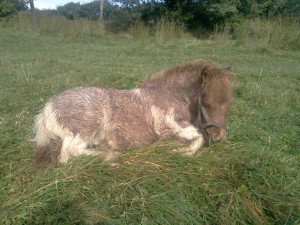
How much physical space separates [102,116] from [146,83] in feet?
3.02

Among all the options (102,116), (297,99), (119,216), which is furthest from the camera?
(297,99)

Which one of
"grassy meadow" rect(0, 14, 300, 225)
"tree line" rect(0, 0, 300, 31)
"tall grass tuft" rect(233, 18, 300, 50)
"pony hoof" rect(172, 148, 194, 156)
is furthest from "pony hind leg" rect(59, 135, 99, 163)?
"tree line" rect(0, 0, 300, 31)

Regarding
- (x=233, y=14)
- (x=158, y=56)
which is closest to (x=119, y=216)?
(x=158, y=56)

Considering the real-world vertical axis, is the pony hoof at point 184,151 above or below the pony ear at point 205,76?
below

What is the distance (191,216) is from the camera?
341 cm

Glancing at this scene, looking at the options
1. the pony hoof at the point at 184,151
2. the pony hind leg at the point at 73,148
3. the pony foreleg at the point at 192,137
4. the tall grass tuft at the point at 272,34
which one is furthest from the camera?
the tall grass tuft at the point at 272,34

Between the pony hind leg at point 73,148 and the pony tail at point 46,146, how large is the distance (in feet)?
0.21

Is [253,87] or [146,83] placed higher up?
[146,83]

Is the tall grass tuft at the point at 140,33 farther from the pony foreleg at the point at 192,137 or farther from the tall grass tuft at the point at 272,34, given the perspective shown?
the pony foreleg at the point at 192,137

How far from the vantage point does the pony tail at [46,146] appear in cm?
399

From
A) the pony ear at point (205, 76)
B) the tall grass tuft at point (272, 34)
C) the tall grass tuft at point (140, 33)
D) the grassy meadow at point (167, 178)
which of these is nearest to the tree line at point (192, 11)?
the tall grass tuft at point (140, 33)

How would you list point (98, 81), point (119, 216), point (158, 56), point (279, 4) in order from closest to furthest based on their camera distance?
point (119, 216), point (98, 81), point (158, 56), point (279, 4)

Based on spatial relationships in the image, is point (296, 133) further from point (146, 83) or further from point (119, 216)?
point (119, 216)

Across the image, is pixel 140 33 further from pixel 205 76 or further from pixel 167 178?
pixel 167 178
